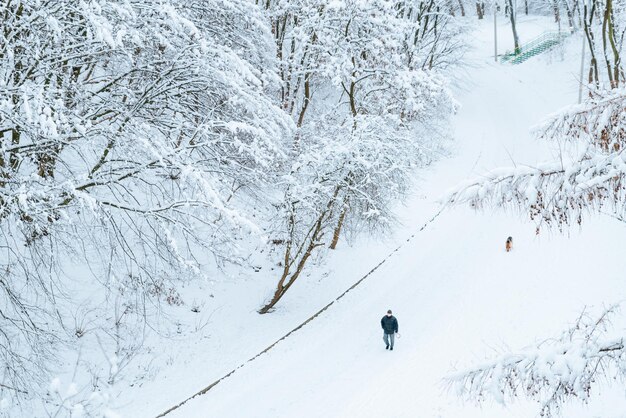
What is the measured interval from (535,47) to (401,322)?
4446 cm

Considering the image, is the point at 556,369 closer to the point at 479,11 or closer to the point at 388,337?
the point at 388,337

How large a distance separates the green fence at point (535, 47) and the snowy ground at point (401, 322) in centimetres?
3065

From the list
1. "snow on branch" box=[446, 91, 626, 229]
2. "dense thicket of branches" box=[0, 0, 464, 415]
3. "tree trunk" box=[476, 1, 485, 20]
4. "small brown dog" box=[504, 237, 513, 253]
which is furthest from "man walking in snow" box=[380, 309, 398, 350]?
"tree trunk" box=[476, 1, 485, 20]

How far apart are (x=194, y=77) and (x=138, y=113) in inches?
55.5

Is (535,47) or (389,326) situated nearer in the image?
(389,326)

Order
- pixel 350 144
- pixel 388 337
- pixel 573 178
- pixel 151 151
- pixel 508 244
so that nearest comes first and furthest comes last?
1. pixel 573 178
2. pixel 151 151
3. pixel 388 337
4. pixel 350 144
5. pixel 508 244

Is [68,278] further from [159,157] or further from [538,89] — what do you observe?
[538,89]

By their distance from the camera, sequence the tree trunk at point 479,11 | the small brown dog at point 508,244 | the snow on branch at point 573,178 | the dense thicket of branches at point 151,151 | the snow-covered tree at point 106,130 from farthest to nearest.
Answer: the tree trunk at point 479,11, the small brown dog at point 508,244, the dense thicket of branches at point 151,151, the snow-covered tree at point 106,130, the snow on branch at point 573,178

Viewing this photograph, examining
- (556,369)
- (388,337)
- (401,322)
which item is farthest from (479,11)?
(556,369)

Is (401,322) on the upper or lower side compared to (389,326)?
lower

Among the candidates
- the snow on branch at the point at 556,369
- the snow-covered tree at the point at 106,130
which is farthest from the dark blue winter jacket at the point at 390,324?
the snow on branch at the point at 556,369

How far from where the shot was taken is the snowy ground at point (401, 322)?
11.3 m

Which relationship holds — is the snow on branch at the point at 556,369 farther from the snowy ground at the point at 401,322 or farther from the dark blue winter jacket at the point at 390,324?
the dark blue winter jacket at the point at 390,324

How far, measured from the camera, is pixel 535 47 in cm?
4916
